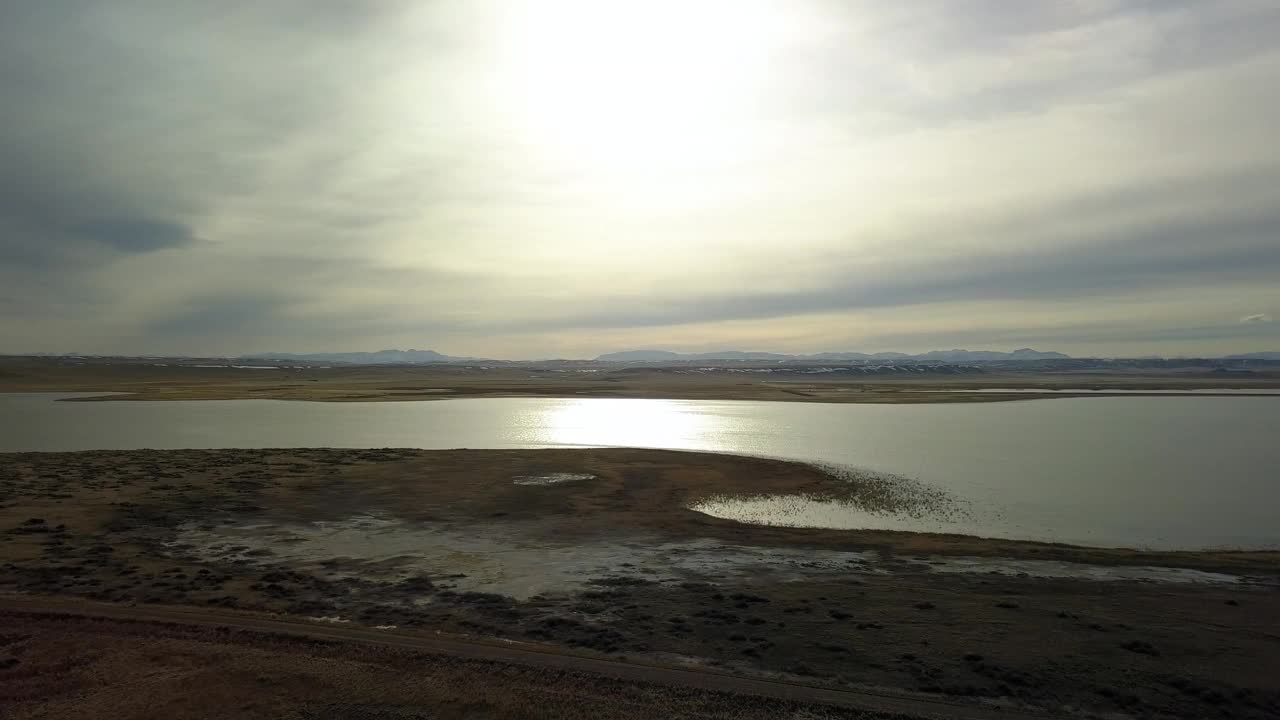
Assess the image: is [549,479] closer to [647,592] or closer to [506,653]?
[647,592]

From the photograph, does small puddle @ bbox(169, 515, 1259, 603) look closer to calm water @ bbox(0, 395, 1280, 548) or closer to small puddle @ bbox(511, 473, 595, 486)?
calm water @ bbox(0, 395, 1280, 548)

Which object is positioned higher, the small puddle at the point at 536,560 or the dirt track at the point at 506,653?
the dirt track at the point at 506,653

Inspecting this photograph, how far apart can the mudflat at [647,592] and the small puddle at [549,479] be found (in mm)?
2258

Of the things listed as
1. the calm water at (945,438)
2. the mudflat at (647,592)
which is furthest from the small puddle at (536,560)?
the calm water at (945,438)

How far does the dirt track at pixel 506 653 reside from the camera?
969cm

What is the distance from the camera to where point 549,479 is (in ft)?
95.8

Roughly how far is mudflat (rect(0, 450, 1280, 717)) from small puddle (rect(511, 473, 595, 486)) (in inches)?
88.9

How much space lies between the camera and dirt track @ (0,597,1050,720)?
969 centimetres

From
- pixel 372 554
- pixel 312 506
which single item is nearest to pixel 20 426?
pixel 312 506

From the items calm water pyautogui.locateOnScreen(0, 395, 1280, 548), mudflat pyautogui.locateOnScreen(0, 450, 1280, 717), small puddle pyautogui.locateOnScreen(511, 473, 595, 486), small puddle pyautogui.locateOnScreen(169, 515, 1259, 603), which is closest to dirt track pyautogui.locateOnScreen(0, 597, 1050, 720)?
mudflat pyautogui.locateOnScreen(0, 450, 1280, 717)

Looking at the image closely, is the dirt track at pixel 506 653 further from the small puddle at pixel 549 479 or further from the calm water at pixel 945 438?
the small puddle at pixel 549 479

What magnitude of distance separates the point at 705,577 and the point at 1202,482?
25741 mm

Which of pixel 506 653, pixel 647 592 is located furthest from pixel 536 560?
pixel 506 653

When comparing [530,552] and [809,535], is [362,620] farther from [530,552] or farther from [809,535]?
[809,535]
